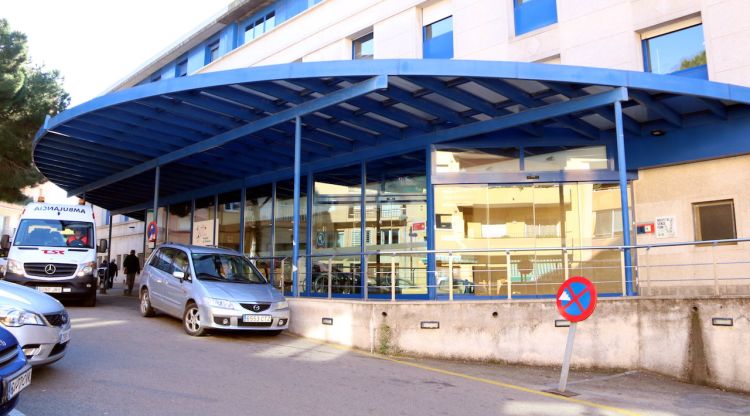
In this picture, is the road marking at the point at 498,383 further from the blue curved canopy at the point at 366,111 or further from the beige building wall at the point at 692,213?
the beige building wall at the point at 692,213

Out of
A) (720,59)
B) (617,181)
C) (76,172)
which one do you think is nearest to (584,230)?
(617,181)

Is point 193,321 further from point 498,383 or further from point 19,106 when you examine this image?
point 19,106

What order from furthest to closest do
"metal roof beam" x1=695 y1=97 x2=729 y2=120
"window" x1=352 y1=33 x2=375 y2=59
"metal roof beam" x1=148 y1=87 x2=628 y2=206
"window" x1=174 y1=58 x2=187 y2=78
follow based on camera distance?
"window" x1=174 y1=58 x2=187 y2=78
"window" x1=352 y1=33 x2=375 y2=59
"metal roof beam" x1=695 y1=97 x2=729 y2=120
"metal roof beam" x1=148 y1=87 x2=628 y2=206

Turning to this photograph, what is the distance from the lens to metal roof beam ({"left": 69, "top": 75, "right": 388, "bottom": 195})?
32.4ft

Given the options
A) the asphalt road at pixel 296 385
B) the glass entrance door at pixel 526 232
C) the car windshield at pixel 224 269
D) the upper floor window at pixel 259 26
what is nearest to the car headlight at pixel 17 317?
the asphalt road at pixel 296 385

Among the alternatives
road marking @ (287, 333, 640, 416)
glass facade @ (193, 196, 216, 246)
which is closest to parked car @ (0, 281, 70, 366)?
road marking @ (287, 333, 640, 416)

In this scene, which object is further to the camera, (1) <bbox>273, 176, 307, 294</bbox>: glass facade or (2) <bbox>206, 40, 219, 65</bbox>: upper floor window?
(2) <bbox>206, 40, 219, 65</bbox>: upper floor window

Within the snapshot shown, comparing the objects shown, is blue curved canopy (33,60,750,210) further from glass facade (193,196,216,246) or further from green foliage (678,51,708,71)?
glass facade (193,196,216,246)

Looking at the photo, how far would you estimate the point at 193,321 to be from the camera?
9.72 meters

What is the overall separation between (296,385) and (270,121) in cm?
682

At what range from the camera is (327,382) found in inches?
276

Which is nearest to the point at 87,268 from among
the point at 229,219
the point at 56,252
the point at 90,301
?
the point at 56,252

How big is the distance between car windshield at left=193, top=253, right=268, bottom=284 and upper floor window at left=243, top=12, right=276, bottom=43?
15.5m

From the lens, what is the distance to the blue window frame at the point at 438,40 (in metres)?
17.0
